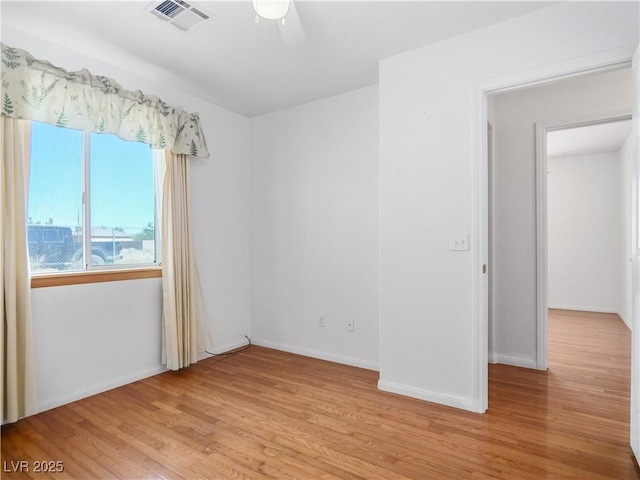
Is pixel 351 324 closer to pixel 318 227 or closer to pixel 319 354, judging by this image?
pixel 319 354

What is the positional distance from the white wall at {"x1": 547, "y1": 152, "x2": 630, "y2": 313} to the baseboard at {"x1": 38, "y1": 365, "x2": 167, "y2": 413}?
6267 millimetres

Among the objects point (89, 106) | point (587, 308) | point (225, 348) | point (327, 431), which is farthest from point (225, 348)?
point (587, 308)

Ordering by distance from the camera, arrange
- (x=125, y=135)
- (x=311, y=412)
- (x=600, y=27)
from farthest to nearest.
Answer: (x=125, y=135) < (x=311, y=412) < (x=600, y=27)

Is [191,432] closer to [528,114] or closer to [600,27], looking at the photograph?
[600,27]

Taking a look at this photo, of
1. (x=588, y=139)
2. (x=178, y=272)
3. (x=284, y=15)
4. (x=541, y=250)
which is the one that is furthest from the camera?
(x=588, y=139)

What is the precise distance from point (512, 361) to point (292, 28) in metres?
3.31

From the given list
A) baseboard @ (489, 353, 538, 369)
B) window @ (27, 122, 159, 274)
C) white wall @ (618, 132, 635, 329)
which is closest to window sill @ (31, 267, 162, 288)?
window @ (27, 122, 159, 274)

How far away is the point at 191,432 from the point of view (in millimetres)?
2174

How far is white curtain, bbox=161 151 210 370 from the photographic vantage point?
3098 millimetres

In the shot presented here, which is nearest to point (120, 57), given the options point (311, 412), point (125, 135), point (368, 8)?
point (125, 135)

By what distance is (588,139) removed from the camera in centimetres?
497

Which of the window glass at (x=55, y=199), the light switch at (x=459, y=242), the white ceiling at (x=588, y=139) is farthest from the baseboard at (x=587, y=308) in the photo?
the window glass at (x=55, y=199)

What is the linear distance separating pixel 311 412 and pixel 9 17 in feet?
10.4

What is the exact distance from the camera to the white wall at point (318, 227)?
3314mm
